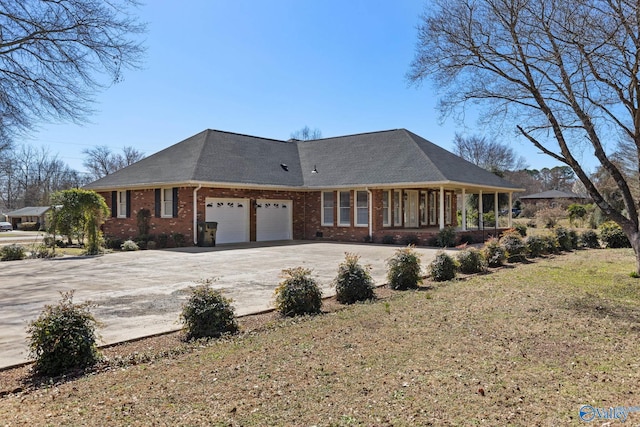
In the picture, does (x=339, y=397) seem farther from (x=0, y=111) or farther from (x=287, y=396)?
(x=0, y=111)

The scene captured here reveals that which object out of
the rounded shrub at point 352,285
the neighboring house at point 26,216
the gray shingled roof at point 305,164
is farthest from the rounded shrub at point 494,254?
the neighboring house at point 26,216

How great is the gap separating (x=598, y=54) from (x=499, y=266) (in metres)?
6.30

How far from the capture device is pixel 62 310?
4.77 meters

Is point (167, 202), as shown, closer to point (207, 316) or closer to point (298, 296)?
point (298, 296)

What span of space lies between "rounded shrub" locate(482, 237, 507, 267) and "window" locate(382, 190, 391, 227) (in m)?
8.99

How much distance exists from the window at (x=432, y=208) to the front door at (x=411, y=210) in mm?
1816

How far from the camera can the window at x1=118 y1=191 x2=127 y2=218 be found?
2247 centimetres

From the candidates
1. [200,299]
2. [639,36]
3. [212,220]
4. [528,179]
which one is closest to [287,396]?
[200,299]

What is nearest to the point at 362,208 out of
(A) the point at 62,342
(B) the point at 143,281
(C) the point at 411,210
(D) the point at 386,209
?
(D) the point at 386,209

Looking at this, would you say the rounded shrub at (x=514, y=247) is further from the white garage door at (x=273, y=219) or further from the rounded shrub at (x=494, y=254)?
the white garage door at (x=273, y=219)

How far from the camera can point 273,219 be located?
22.6 metres

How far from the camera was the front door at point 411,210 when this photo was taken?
23.6 meters

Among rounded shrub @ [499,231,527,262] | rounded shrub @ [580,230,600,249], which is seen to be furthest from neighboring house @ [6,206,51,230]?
rounded shrub @ [580,230,600,249]

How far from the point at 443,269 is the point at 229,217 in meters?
12.4
